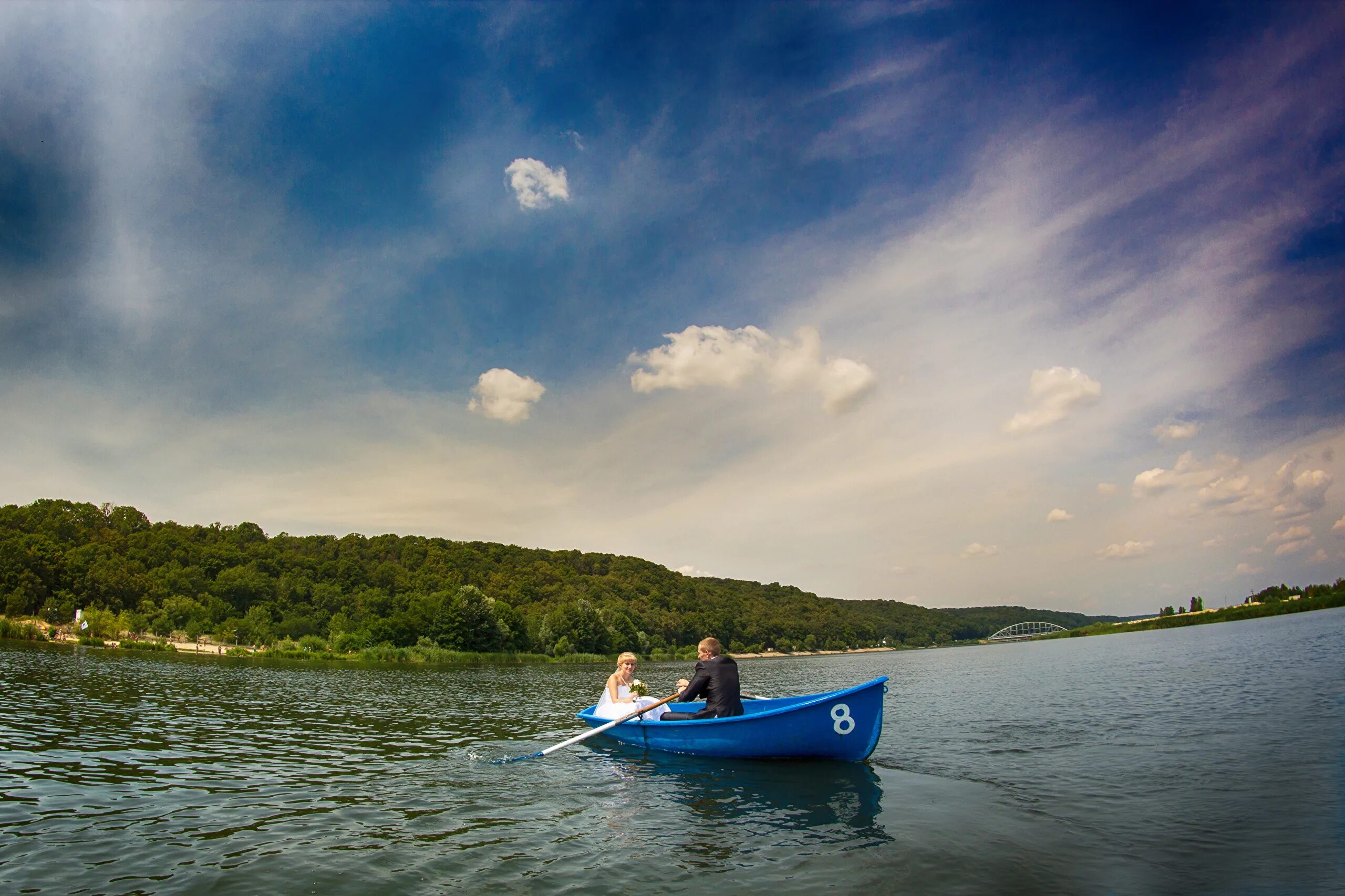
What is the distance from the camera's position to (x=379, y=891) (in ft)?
24.5

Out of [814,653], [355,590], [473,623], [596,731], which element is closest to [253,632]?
[473,623]

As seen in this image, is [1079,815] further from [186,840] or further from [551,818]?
[186,840]

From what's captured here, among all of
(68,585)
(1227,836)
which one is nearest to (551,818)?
(1227,836)

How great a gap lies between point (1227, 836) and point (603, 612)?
342ft

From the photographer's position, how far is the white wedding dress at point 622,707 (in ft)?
56.9

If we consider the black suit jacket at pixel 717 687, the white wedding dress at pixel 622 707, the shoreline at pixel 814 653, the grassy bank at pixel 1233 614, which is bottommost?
the shoreline at pixel 814 653

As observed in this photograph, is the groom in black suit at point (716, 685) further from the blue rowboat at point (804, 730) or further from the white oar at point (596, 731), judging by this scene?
the white oar at point (596, 731)

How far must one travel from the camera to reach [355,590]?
118 metres

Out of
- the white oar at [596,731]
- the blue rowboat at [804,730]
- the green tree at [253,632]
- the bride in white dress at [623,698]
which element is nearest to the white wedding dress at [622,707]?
the bride in white dress at [623,698]

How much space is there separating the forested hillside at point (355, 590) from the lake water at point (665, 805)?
70.1m

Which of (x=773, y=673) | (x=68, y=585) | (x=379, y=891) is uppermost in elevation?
(x=68, y=585)

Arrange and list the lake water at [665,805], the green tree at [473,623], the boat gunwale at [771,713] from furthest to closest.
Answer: the green tree at [473,623], the boat gunwale at [771,713], the lake water at [665,805]

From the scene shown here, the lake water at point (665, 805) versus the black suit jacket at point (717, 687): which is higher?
the black suit jacket at point (717, 687)

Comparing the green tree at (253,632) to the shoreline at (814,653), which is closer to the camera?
the green tree at (253,632)
